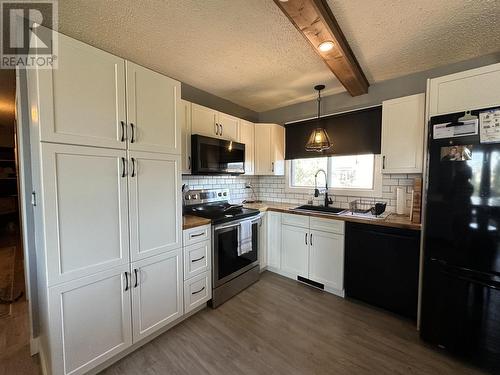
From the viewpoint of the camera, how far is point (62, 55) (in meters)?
1.28

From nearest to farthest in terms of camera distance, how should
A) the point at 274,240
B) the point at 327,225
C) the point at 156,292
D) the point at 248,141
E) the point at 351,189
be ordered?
the point at 156,292 < the point at 327,225 < the point at 351,189 < the point at 274,240 < the point at 248,141

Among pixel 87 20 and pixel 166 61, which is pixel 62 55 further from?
pixel 166 61

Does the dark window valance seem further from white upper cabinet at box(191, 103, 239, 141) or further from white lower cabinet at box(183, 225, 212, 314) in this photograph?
white lower cabinet at box(183, 225, 212, 314)

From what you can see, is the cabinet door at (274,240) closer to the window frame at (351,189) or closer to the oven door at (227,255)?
the oven door at (227,255)

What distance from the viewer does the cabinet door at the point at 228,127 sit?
2740 millimetres

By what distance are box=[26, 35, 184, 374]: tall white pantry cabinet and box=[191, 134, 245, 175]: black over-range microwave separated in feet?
1.48

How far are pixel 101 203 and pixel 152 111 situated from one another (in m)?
0.80

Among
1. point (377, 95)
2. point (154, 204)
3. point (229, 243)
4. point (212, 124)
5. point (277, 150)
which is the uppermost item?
point (377, 95)

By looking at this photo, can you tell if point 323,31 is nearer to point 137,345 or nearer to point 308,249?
point 308,249

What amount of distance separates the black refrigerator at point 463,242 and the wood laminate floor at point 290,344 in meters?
0.25

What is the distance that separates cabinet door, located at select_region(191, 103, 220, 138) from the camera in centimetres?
243

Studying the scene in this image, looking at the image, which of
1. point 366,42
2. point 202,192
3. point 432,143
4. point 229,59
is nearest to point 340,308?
point 432,143

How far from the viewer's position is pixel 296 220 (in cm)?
275

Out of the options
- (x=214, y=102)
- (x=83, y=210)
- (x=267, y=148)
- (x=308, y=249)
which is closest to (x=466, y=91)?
(x=308, y=249)
